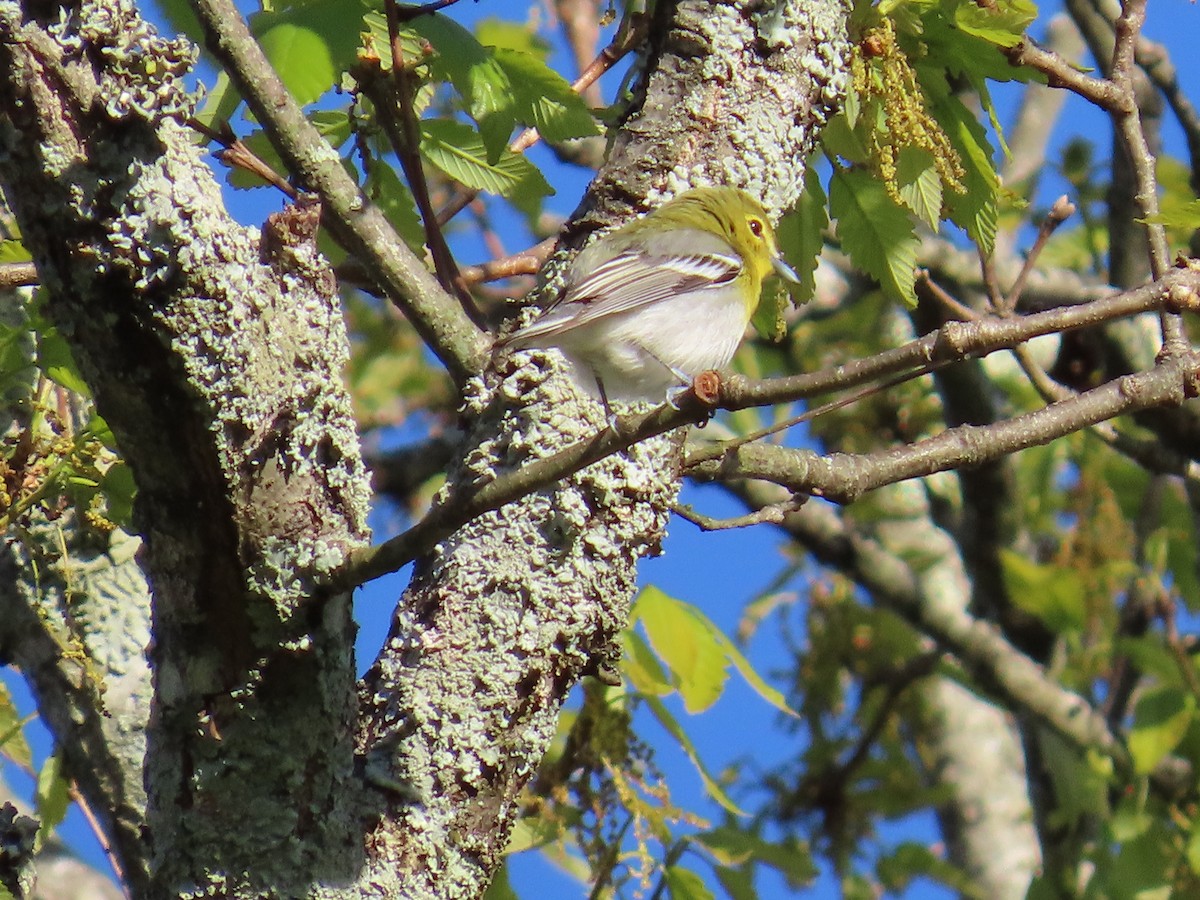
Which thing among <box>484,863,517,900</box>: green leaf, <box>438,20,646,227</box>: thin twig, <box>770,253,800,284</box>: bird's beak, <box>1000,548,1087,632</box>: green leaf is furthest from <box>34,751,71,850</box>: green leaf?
<box>1000,548,1087,632</box>: green leaf

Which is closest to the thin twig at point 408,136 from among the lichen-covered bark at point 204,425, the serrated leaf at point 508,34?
Answer: the lichen-covered bark at point 204,425

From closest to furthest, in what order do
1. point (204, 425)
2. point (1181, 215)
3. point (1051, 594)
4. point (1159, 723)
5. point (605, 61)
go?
point (204, 425), point (1181, 215), point (605, 61), point (1159, 723), point (1051, 594)

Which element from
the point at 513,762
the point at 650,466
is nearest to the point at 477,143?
the point at 650,466

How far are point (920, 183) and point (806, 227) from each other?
9.8 inches

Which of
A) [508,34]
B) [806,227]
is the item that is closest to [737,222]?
[806,227]

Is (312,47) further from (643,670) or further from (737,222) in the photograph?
(643,670)

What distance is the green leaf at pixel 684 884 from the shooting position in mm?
3031

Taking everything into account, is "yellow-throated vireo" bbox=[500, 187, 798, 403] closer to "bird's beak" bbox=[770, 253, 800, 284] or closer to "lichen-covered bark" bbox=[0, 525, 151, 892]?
"bird's beak" bbox=[770, 253, 800, 284]

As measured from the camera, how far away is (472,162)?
2.54 metres

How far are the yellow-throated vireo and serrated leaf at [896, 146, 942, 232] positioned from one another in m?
0.27

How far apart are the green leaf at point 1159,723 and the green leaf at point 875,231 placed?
2.17m

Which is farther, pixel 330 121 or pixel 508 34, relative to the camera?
pixel 508 34

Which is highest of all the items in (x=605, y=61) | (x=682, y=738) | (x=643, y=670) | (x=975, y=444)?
(x=605, y=61)

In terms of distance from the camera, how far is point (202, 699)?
1867 mm
